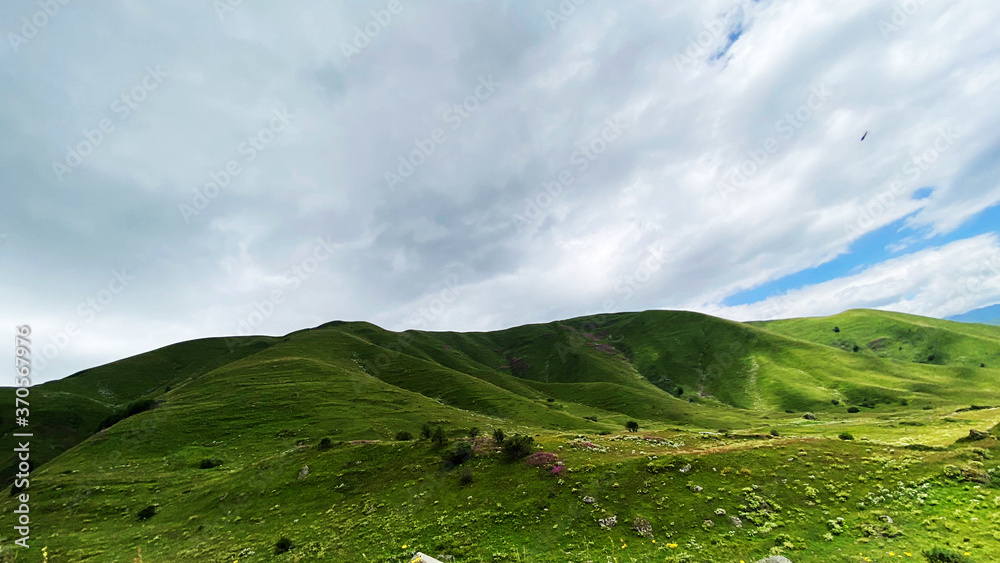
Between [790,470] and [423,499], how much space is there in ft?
99.7

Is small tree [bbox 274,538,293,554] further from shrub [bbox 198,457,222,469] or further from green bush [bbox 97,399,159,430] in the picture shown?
green bush [bbox 97,399,159,430]

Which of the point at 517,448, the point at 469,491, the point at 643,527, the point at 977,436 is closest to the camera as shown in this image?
the point at 643,527

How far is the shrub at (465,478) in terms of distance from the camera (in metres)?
34.6

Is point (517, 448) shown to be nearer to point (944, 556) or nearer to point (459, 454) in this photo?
point (459, 454)

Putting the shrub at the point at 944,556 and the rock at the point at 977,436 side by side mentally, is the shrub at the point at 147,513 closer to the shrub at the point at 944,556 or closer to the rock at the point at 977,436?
the shrub at the point at 944,556

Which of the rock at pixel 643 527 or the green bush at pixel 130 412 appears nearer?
the rock at pixel 643 527

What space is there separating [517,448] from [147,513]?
146ft

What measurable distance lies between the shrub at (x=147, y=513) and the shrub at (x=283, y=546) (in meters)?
25.3

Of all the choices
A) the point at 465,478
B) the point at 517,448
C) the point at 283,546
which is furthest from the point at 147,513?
the point at 517,448

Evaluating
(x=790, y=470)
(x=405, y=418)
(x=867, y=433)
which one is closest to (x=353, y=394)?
(x=405, y=418)

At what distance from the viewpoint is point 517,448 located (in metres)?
37.5

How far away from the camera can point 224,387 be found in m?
94.0

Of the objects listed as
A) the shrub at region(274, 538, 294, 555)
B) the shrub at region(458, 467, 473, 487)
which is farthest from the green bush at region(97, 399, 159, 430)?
the shrub at region(458, 467, 473, 487)

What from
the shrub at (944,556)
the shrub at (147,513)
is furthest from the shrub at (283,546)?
the shrub at (944,556)
